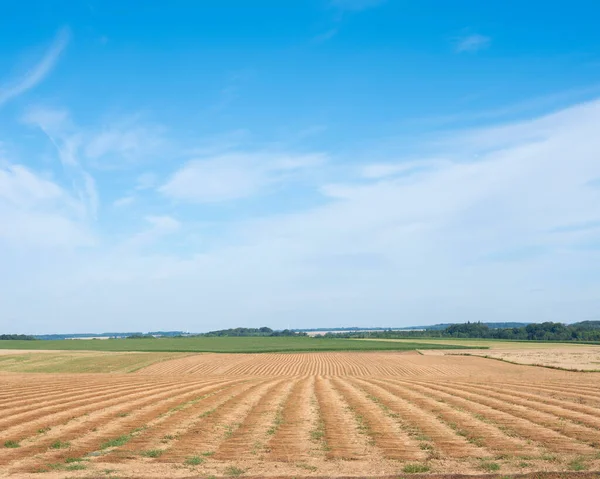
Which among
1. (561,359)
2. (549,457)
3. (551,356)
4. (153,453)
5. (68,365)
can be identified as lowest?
(551,356)

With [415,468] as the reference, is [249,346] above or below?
below

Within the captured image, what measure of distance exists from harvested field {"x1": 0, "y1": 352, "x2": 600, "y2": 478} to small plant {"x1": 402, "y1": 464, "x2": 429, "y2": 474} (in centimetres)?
5

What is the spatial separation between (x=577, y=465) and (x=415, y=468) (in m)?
4.47

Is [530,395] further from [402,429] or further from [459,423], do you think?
[402,429]

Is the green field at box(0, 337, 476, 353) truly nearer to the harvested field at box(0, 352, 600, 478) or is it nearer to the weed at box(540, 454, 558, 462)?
the harvested field at box(0, 352, 600, 478)

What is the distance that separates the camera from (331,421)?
19656 millimetres

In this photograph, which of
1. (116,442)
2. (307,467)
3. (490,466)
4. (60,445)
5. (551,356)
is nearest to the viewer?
(490,466)

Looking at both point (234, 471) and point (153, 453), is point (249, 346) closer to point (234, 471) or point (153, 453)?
point (153, 453)

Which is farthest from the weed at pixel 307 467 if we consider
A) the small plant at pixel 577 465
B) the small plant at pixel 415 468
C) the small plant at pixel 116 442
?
the small plant at pixel 577 465

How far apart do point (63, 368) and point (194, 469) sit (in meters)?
59.6

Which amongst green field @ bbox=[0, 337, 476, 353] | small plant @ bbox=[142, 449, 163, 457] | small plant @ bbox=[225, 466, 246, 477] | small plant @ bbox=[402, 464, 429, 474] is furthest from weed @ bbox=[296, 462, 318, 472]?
green field @ bbox=[0, 337, 476, 353]

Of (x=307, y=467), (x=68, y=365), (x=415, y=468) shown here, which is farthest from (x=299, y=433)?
(x=68, y=365)

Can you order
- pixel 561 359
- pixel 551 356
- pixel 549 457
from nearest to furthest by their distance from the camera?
pixel 549 457
pixel 561 359
pixel 551 356

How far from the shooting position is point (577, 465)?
44.8 feet
